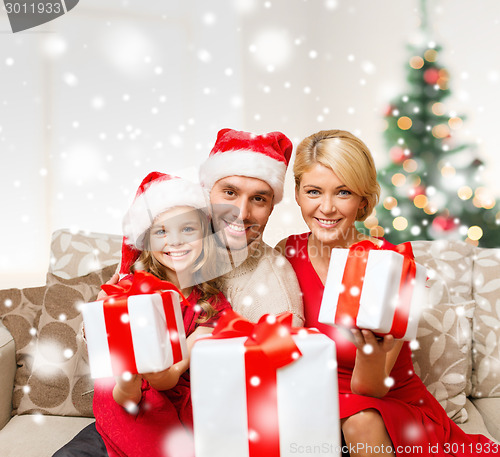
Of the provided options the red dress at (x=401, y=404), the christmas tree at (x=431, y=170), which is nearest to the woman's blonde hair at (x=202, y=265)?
the red dress at (x=401, y=404)

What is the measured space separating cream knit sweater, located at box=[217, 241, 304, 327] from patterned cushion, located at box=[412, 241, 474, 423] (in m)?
0.55

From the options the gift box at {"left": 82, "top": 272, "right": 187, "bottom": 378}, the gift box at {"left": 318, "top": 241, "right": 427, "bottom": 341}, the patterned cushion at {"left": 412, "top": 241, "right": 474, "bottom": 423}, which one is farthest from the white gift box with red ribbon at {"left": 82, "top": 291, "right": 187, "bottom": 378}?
the patterned cushion at {"left": 412, "top": 241, "right": 474, "bottom": 423}

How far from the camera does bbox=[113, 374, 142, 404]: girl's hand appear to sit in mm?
939

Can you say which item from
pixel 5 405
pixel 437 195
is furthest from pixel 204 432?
pixel 437 195

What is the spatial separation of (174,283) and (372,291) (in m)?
0.62

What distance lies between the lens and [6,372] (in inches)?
61.7

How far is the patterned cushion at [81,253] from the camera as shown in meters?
1.73

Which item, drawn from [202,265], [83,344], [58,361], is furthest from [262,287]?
[58,361]

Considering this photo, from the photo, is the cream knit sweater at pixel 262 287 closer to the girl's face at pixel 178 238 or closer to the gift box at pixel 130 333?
the girl's face at pixel 178 238

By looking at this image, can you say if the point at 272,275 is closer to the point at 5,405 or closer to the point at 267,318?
the point at 267,318

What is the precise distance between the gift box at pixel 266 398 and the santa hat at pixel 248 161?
692 mm

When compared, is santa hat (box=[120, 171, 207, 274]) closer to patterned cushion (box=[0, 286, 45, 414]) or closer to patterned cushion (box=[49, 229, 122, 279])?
patterned cushion (box=[49, 229, 122, 279])

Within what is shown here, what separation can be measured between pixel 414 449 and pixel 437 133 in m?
1.86

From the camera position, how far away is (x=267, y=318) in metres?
0.82
